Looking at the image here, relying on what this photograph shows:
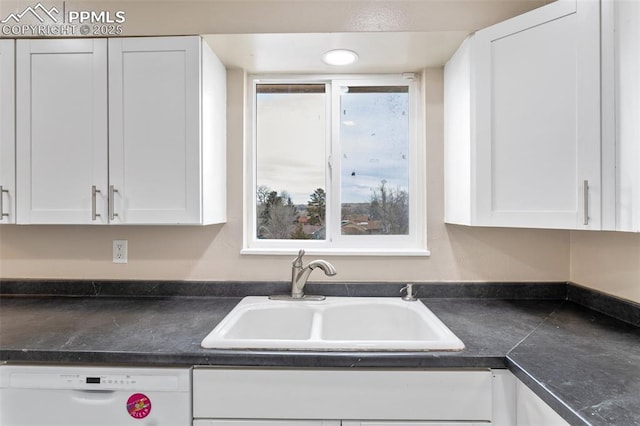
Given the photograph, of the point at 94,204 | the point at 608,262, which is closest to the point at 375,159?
the point at 608,262

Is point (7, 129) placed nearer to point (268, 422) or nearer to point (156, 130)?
point (156, 130)

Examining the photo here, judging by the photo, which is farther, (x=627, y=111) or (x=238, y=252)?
(x=238, y=252)

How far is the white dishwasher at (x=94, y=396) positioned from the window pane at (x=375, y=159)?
1.12 meters

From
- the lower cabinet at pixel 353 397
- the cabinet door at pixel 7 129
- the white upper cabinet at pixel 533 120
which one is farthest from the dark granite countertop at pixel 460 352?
the cabinet door at pixel 7 129

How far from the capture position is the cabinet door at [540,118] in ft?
3.80

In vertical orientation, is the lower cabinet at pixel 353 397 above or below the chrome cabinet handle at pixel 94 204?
below

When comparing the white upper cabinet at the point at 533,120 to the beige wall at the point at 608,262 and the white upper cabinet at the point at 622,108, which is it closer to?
the white upper cabinet at the point at 622,108

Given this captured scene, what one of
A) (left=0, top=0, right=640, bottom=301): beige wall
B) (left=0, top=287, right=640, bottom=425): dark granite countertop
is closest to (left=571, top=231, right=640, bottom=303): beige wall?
(left=0, top=0, right=640, bottom=301): beige wall

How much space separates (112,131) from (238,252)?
31.4 inches

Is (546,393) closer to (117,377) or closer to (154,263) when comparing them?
(117,377)

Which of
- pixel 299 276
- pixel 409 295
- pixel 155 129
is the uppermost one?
pixel 155 129

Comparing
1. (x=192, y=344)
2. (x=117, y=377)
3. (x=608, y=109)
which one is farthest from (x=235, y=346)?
(x=608, y=109)

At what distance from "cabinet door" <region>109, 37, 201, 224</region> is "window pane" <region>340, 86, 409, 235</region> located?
2.59 ft

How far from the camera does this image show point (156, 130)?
56.8 inches
